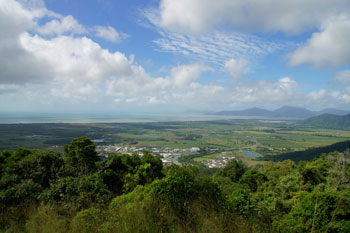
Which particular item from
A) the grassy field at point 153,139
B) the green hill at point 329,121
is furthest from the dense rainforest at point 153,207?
the green hill at point 329,121

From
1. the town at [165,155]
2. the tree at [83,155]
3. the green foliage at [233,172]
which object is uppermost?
the tree at [83,155]

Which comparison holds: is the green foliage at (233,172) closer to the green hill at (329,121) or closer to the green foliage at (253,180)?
the green foliage at (253,180)

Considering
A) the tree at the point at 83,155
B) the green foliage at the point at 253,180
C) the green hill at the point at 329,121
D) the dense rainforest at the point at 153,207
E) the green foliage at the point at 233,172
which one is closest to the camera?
the dense rainforest at the point at 153,207

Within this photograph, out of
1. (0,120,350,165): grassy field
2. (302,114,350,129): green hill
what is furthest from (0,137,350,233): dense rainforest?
(302,114,350,129): green hill

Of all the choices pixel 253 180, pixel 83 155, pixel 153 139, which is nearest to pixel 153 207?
pixel 83 155

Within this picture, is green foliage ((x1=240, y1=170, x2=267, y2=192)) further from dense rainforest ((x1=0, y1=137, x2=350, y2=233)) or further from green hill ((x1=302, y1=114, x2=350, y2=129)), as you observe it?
green hill ((x1=302, y1=114, x2=350, y2=129))

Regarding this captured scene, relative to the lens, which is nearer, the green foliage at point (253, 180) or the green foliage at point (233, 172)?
the green foliage at point (253, 180)

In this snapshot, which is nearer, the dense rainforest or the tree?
the dense rainforest

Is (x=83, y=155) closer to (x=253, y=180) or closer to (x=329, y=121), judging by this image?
(x=253, y=180)

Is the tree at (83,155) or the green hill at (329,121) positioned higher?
the tree at (83,155)

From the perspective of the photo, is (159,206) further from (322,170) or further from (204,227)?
(322,170)

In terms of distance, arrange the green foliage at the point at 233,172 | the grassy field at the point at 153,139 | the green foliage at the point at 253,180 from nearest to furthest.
Result: the green foliage at the point at 253,180 < the green foliage at the point at 233,172 < the grassy field at the point at 153,139
